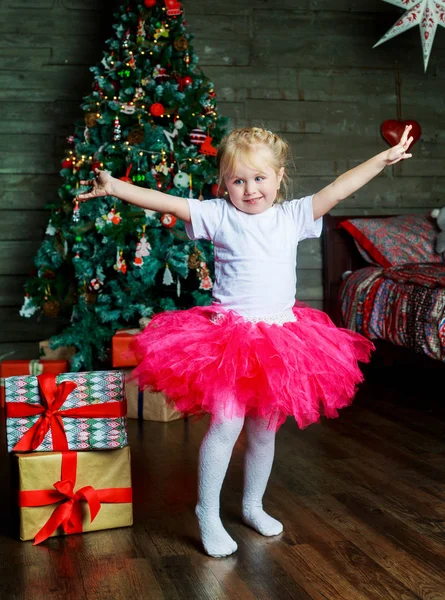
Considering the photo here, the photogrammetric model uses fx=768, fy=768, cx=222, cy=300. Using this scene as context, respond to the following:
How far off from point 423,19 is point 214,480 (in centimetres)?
324

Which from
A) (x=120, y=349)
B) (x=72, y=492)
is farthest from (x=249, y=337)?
(x=120, y=349)

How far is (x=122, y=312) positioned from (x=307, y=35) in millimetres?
2008

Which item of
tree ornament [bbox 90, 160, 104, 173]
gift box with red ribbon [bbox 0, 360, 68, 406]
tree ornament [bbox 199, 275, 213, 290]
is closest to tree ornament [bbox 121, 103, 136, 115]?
tree ornament [bbox 90, 160, 104, 173]

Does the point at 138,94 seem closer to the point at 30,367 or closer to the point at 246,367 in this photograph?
the point at 30,367

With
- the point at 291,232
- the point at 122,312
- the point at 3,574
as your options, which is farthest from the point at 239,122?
the point at 3,574

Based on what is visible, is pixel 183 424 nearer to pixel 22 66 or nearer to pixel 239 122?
pixel 239 122

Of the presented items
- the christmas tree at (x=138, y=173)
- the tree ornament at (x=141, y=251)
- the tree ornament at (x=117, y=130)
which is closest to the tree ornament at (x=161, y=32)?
the christmas tree at (x=138, y=173)

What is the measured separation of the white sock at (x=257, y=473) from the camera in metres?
1.92

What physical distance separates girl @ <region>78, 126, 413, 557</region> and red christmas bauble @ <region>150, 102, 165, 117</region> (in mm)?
1683

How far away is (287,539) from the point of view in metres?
1.89

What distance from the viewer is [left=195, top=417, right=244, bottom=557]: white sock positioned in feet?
5.87

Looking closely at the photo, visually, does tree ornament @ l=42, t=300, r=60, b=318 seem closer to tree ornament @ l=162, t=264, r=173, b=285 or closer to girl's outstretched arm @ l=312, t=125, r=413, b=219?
tree ornament @ l=162, t=264, r=173, b=285

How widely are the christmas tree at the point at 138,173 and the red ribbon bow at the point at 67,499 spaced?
1616mm

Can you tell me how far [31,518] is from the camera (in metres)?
1.91
